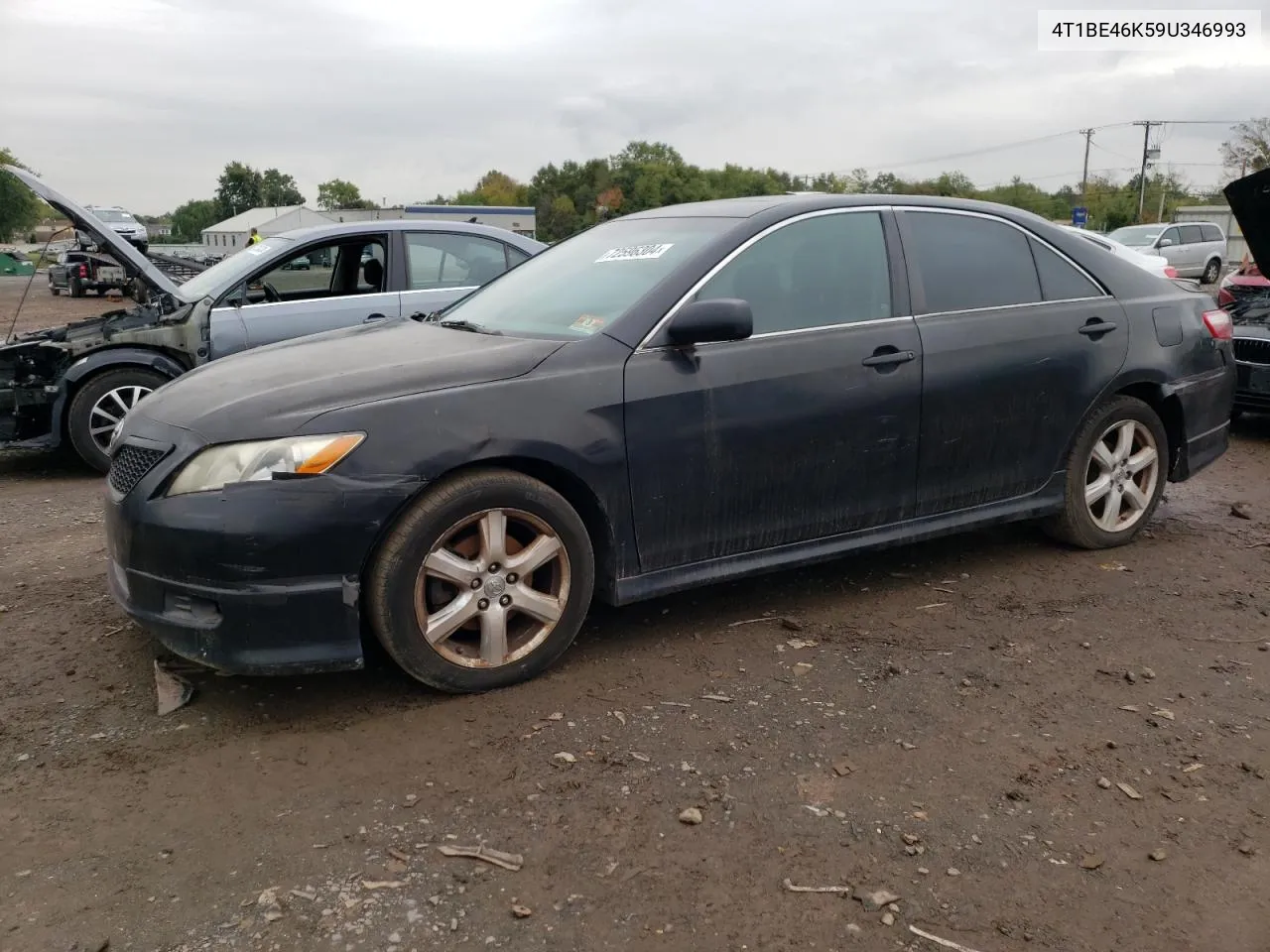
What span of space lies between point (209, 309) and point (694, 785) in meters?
5.39

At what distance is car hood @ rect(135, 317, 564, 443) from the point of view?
3.29 m

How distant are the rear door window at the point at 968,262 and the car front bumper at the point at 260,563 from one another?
2.40 m

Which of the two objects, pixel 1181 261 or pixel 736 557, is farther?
pixel 1181 261

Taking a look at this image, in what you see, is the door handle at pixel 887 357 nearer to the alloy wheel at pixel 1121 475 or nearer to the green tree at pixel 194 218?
the alloy wheel at pixel 1121 475

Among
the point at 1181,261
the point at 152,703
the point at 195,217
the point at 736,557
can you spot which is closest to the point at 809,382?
the point at 736,557

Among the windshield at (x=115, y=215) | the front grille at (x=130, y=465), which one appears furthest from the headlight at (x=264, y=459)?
the windshield at (x=115, y=215)

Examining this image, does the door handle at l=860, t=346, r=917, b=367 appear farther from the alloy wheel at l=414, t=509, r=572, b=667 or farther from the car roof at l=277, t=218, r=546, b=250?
the car roof at l=277, t=218, r=546, b=250

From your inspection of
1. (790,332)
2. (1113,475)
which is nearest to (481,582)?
(790,332)

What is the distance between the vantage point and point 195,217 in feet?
396

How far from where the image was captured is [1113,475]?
5004 millimetres

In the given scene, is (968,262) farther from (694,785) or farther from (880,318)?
(694,785)

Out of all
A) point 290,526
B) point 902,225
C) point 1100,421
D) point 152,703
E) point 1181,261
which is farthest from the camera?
point 1181,261

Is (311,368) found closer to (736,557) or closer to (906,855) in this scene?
(736,557)

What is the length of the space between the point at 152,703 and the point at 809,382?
8.40ft
